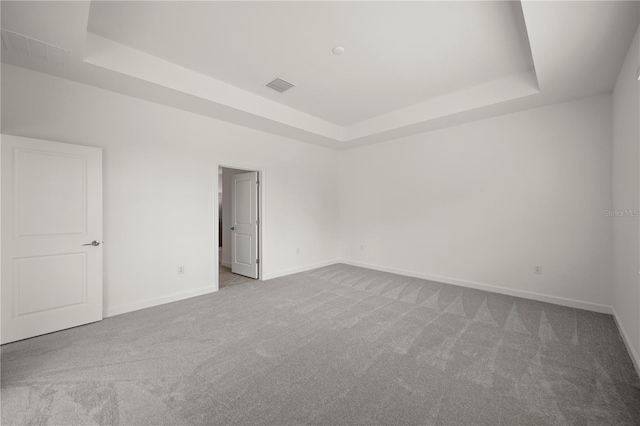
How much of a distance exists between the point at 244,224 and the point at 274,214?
2.20ft

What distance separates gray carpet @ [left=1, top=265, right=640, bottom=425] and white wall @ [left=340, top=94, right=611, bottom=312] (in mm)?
669

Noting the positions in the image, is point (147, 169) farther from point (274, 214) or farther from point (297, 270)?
point (297, 270)

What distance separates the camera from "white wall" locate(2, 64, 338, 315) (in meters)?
2.98

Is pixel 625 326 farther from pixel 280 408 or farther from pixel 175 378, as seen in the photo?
pixel 175 378

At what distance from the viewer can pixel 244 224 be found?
5.41m

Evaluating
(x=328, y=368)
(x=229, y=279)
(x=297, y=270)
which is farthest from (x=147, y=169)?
(x=328, y=368)

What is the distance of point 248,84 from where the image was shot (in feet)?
12.4

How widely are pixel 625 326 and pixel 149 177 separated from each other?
5813 mm

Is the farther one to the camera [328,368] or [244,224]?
[244,224]

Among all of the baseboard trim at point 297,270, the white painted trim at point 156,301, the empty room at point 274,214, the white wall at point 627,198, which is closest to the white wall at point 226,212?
the empty room at point 274,214

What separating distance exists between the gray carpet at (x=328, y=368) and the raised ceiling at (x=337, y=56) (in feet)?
9.35

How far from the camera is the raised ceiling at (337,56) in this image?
90.2 inches

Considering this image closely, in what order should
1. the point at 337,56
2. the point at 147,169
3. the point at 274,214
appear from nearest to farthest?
the point at 337,56 < the point at 147,169 < the point at 274,214

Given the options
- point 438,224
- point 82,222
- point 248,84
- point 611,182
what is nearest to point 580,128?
point 611,182
